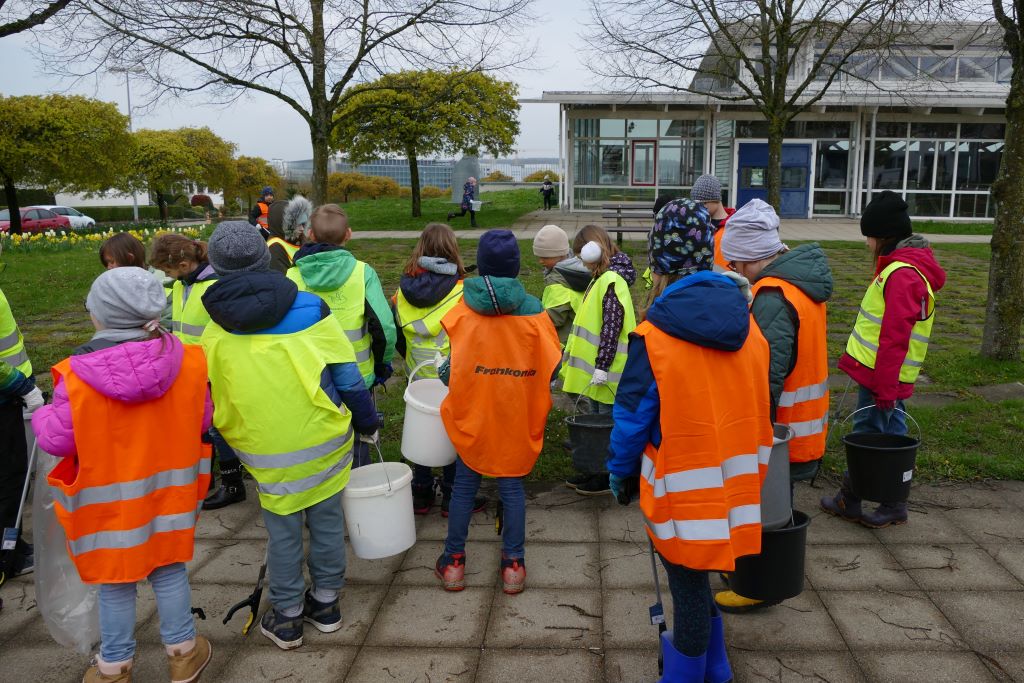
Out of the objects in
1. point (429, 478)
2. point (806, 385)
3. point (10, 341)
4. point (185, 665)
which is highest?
point (10, 341)

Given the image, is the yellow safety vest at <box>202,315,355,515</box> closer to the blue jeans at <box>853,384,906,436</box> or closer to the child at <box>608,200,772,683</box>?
the child at <box>608,200,772,683</box>

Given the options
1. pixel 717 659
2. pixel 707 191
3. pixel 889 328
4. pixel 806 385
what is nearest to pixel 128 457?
pixel 717 659

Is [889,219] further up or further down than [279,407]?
further up

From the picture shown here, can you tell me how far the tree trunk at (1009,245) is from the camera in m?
6.96

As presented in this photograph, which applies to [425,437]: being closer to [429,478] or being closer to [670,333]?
[429,478]

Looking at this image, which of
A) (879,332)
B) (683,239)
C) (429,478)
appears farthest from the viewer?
(429,478)

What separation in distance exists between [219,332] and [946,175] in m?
25.4

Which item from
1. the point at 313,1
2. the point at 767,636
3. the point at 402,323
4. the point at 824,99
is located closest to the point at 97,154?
the point at 313,1

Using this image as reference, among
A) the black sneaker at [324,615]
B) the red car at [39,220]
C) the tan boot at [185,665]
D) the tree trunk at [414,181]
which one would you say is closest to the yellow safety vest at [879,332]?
the black sneaker at [324,615]

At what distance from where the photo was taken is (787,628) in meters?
3.40

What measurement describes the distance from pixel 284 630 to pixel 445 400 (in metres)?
1.29

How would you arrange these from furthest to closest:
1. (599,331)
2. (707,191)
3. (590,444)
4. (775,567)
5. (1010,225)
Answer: (1010,225), (707,191), (599,331), (590,444), (775,567)

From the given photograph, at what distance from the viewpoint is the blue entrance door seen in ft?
75.6

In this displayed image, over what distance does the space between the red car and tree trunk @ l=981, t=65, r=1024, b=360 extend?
103 feet
